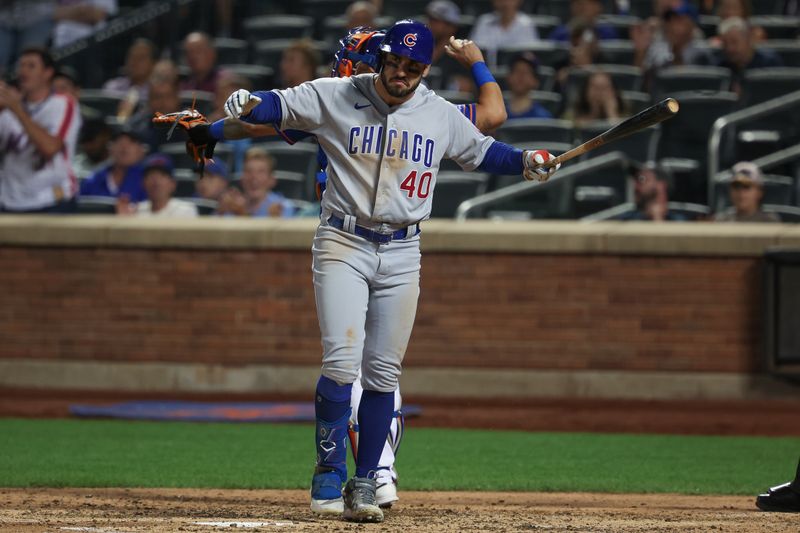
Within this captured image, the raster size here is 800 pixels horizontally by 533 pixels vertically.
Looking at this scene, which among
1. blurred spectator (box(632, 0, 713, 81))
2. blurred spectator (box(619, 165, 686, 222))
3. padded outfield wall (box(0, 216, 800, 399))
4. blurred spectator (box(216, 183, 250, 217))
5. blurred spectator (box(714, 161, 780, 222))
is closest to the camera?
blurred spectator (box(714, 161, 780, 222))

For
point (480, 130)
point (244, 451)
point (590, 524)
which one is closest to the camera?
point (590, 524)

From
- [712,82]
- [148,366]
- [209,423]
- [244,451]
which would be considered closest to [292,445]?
[244,451]

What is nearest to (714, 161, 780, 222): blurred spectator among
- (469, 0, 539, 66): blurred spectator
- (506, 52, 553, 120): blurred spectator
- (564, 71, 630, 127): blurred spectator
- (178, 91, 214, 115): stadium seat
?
(564, 71, 630, 127): blurred spectator

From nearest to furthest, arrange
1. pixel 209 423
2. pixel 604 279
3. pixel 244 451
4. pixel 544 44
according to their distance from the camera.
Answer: pixel 244 451, pixel 209 423, pixel 604 279, pixel 544 44

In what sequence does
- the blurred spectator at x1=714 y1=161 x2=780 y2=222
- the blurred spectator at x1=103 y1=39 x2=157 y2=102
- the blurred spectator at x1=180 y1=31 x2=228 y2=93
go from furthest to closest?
the blurred spectator at x1=103 y1=39 x2=157 y2=102
the blurred spectator at x1=180 y1=31 x2=228 y2=93
the blurred spectator at x1=714 y1=161 x2=780 y2=222

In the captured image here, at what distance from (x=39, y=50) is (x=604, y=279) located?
194 inches

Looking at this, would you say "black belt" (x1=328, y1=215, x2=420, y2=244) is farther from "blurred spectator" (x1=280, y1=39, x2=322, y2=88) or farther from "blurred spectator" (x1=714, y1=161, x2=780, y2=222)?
"blurred spectator" (x1=280, y1=39, x2=322, y2=88)

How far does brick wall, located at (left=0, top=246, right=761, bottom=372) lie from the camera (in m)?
10.9

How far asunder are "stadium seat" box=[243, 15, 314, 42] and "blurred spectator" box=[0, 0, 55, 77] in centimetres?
247

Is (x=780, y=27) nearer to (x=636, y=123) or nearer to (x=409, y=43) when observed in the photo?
(x=636, y=123)

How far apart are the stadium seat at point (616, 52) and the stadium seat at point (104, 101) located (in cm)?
489

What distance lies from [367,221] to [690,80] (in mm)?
7286

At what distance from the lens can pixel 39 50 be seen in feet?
38.3

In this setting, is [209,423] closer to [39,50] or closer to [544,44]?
[39,50]
